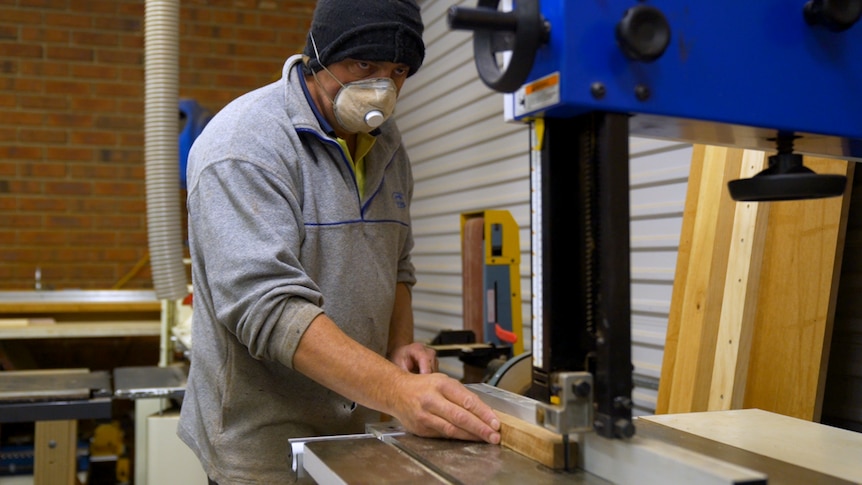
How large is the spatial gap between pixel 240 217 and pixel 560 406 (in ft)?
2.51

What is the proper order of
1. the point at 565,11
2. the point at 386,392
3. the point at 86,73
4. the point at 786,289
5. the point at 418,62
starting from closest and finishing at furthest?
the point at 565,11 < the point at 386,392 < the point at 418,62 < the point at 786,289 < the point at 86,73

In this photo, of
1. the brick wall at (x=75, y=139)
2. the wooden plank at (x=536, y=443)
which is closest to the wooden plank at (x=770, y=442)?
the wooden plank at (x=536, y=443)

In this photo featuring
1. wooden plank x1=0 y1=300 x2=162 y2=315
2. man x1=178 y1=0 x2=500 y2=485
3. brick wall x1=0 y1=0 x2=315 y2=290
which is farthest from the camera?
brick wall x1=0 y1=0 x2=315 y2=290

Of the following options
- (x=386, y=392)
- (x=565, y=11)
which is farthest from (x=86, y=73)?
(x=565, y=11)

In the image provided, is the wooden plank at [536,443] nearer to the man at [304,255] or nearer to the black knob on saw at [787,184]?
the man at [304,255]

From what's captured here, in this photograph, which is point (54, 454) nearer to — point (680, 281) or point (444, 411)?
point (444, 411)

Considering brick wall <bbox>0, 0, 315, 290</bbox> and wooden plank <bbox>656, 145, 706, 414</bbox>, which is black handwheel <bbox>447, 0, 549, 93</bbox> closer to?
wooden plank <bbox>656, 145, 706, 414</bbox>

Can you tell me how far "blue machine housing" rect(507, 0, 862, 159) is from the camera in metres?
0.96

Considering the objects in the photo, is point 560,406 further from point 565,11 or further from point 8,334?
point 8,334

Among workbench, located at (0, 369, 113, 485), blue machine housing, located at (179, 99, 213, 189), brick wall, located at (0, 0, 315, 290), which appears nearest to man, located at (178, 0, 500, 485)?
workbench, located at (0, 369, 113, 485)

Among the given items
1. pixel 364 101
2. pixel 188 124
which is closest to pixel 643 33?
pixel 364 101

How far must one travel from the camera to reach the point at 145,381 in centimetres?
318

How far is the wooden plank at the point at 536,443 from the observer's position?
3.72ft

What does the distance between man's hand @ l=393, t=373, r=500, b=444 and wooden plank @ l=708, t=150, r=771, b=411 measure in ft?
3.02
